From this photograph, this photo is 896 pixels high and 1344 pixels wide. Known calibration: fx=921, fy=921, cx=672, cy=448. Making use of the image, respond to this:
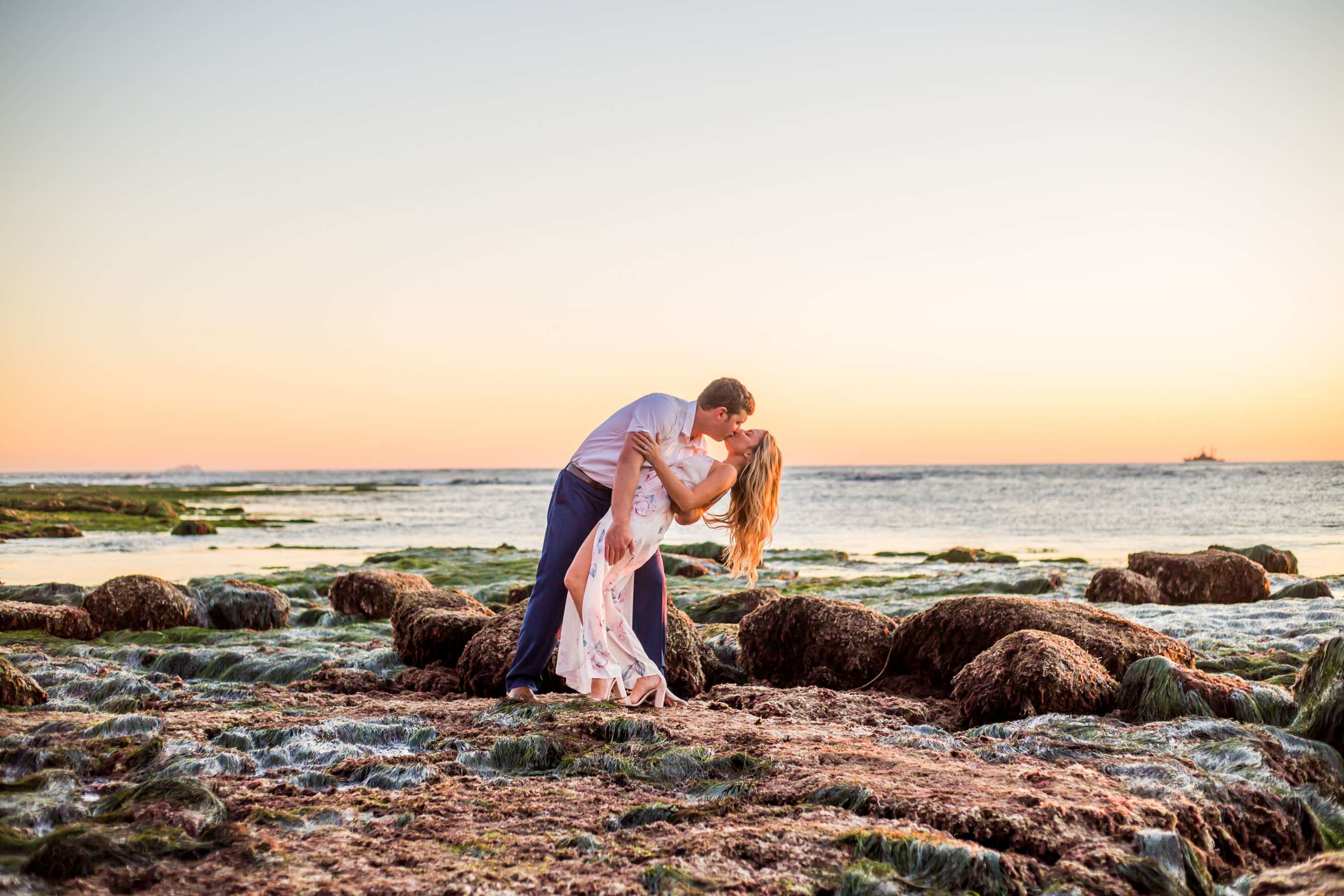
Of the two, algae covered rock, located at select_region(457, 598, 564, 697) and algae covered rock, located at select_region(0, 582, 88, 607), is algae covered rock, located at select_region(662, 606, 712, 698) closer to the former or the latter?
algae covered rock, located at select_region(457, 598, 564, 697)

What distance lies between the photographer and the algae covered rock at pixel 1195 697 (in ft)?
16.8

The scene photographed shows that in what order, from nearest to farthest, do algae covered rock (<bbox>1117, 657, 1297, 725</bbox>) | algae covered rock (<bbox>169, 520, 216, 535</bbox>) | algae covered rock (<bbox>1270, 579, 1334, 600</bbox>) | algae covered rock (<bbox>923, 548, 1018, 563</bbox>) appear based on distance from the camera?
algae covered rock (<bbox>1117, 657, 1297, 725</bbox>) < algae covered rock (<bbox>1270, 579, 1334, 600</bbox>) < algae covered rock (<bbox>923, 548, 1018, 563</bbox>) < algae covered rock (<bbox>169, 520, 216, 535</bbox>)

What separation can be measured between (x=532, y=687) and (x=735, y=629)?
3094 mm

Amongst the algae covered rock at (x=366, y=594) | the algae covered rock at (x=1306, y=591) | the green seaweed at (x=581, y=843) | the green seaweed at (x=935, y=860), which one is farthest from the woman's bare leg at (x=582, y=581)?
the algae covered rock at (x=1306, y=591)

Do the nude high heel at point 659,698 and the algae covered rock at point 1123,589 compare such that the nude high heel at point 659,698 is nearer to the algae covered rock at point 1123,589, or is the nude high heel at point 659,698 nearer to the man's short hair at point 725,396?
the man's short hair at point 725,396

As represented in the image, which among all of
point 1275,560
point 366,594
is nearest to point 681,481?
point 366,594

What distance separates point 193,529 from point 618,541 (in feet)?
72.2

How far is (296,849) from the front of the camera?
10.9 feet

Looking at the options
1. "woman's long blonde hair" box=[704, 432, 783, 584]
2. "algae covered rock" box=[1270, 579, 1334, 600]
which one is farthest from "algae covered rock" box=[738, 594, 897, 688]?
"algae covered rock" box=[1270, 579, 1334, 600]

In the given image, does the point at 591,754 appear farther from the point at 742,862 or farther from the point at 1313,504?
the point at 1313,504

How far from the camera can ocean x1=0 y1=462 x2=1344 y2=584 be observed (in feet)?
58.1

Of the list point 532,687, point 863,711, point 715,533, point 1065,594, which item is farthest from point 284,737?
point 715,533

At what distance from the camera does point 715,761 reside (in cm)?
431

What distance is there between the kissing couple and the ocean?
36.0ft
